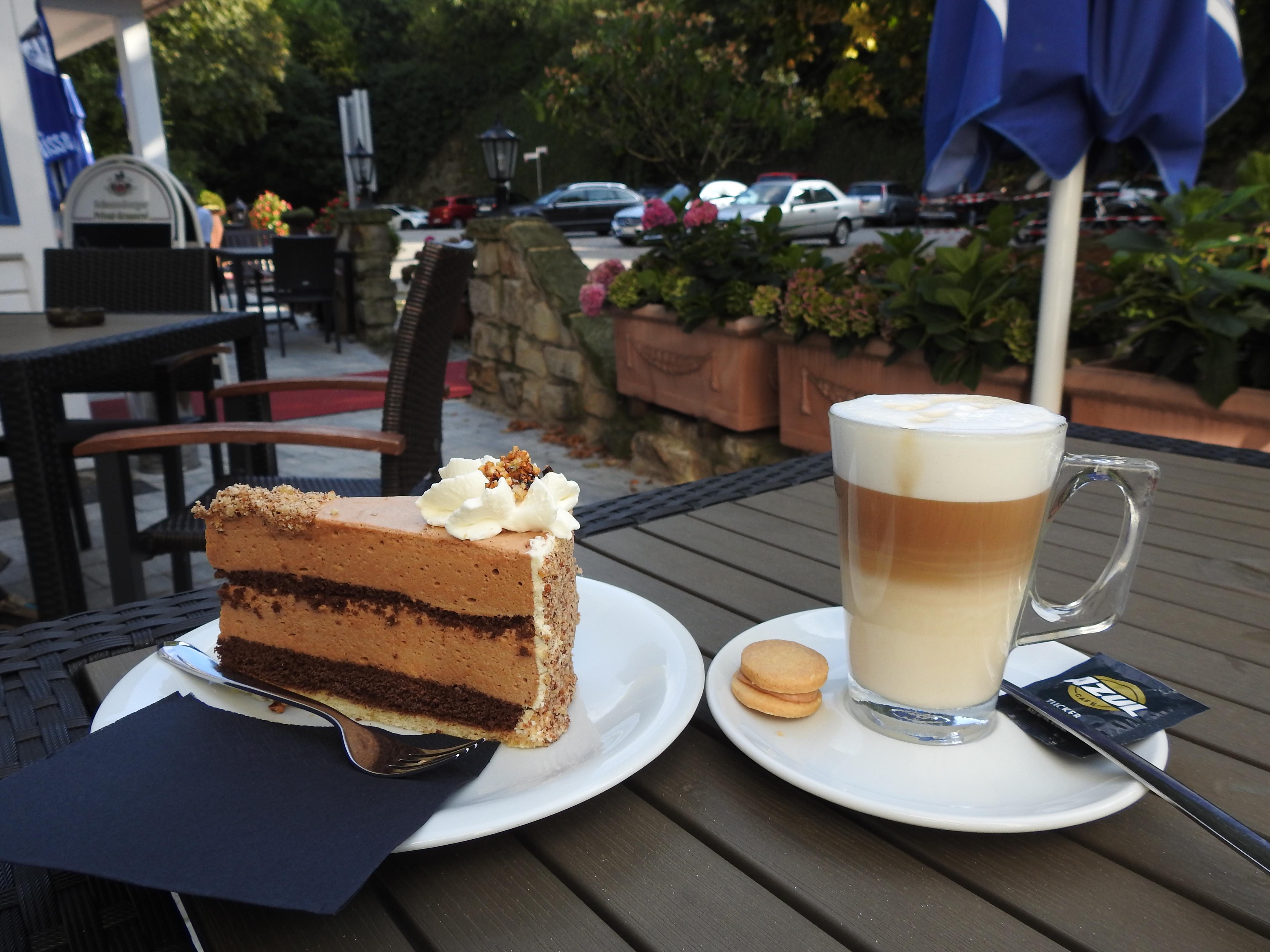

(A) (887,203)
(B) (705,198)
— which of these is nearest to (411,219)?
(B) (705,198)

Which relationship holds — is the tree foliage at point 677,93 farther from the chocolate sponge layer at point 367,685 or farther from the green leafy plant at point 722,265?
the chocolate sponge layer at point 367,685

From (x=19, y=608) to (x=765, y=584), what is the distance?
266 cm

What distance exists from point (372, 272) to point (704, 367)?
5633 millimetres

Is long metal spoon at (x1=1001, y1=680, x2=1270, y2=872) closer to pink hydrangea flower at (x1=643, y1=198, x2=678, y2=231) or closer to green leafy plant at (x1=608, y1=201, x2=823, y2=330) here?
green leafy plant at (x1=608, y1=201, x2=823, y2=330)

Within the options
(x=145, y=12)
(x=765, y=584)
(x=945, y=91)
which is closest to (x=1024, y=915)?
(x=765, y=584)

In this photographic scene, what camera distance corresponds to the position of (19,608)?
263cm

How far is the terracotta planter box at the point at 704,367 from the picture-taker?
3893mm

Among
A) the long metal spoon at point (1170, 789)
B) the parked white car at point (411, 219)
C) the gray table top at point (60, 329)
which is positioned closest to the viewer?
the long metal spoon at point (1170, 789)

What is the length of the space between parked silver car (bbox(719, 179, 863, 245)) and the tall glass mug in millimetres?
16899

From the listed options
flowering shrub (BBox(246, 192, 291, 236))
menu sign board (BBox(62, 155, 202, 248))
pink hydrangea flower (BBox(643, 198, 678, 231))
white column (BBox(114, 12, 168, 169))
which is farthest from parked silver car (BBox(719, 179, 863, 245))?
menu sign board (BBox(62, 155, 202, 248))

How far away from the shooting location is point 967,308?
297 centimetres

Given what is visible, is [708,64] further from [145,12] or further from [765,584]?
[765,584]

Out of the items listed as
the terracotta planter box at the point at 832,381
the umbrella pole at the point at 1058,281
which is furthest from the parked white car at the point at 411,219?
the umbrella pole at the point at 1058,281

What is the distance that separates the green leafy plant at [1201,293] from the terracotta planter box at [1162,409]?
0.05 m
